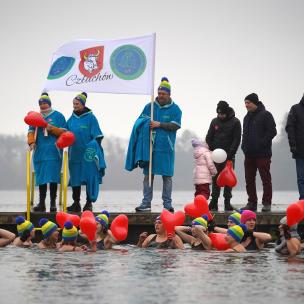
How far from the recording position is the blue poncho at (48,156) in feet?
66.2

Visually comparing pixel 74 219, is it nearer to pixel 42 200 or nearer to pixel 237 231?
pixel 42 200

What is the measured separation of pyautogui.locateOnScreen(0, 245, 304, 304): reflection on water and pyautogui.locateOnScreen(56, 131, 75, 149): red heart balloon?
8.56 feet

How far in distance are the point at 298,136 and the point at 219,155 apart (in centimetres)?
163

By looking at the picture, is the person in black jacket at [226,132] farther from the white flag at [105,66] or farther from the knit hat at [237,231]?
the knit hat at [237,231]

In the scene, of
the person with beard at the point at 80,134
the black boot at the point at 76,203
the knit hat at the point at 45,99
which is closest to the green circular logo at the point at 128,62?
the person with beard at the point at 80,134

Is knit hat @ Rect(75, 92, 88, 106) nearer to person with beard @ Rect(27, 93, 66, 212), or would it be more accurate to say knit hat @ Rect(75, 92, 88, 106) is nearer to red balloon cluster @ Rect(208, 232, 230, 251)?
person with beard @ Rect(27, 93, 66, 212)

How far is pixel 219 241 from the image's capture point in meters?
18.5

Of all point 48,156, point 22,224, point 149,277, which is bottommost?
point 149,277

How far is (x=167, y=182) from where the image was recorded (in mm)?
20266

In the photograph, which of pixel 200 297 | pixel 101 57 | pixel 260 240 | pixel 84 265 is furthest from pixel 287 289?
pixel 101 57

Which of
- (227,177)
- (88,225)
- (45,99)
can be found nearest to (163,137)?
(227,177)

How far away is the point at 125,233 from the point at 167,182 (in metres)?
2.11

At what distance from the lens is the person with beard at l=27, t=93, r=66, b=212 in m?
20.2

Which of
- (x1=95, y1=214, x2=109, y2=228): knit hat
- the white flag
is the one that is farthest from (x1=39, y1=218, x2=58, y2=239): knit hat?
the white flag
